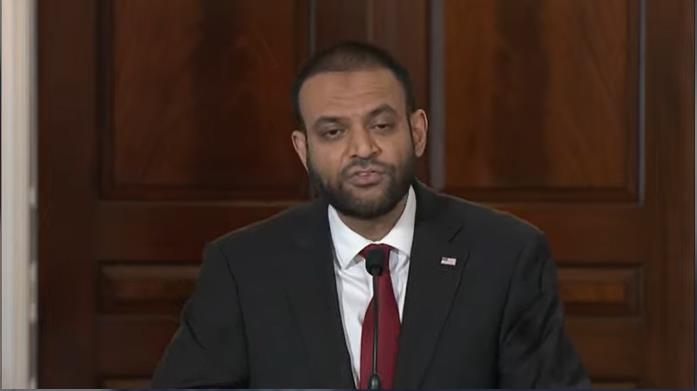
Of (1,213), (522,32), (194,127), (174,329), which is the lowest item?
(174,329)

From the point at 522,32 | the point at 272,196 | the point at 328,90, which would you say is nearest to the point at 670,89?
the point at 522,32

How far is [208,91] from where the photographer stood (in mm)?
2732

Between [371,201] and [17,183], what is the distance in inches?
47.9

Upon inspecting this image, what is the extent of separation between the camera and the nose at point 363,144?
172 cm

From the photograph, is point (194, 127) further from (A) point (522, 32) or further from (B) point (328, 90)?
(B) point (328, 90)

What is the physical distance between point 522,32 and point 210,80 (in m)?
0.70

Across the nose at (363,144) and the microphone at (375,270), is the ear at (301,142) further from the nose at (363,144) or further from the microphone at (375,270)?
the microphone at (375,270)

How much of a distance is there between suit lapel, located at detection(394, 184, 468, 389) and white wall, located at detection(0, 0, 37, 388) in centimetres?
119

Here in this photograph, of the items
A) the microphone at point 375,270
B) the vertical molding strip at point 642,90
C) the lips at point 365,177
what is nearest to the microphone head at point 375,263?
the microphone at point 375,270

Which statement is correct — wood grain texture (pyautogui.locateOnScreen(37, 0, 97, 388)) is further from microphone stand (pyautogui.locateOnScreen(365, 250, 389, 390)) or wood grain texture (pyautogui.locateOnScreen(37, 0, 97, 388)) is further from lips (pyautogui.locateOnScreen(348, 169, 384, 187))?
microphone stand (pyautogui.locateOnScreen(365, 250, 389, 390))

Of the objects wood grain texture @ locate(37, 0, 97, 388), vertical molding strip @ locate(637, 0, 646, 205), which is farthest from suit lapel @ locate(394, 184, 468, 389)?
wood grain texture @ locate(37, 0, 97, 388)

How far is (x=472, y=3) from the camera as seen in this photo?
273cm

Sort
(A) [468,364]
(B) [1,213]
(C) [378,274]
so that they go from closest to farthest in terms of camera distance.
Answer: (C) [378,274]
(A) [468,364]
(B) [1,213]

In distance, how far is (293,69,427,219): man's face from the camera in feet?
5.68
